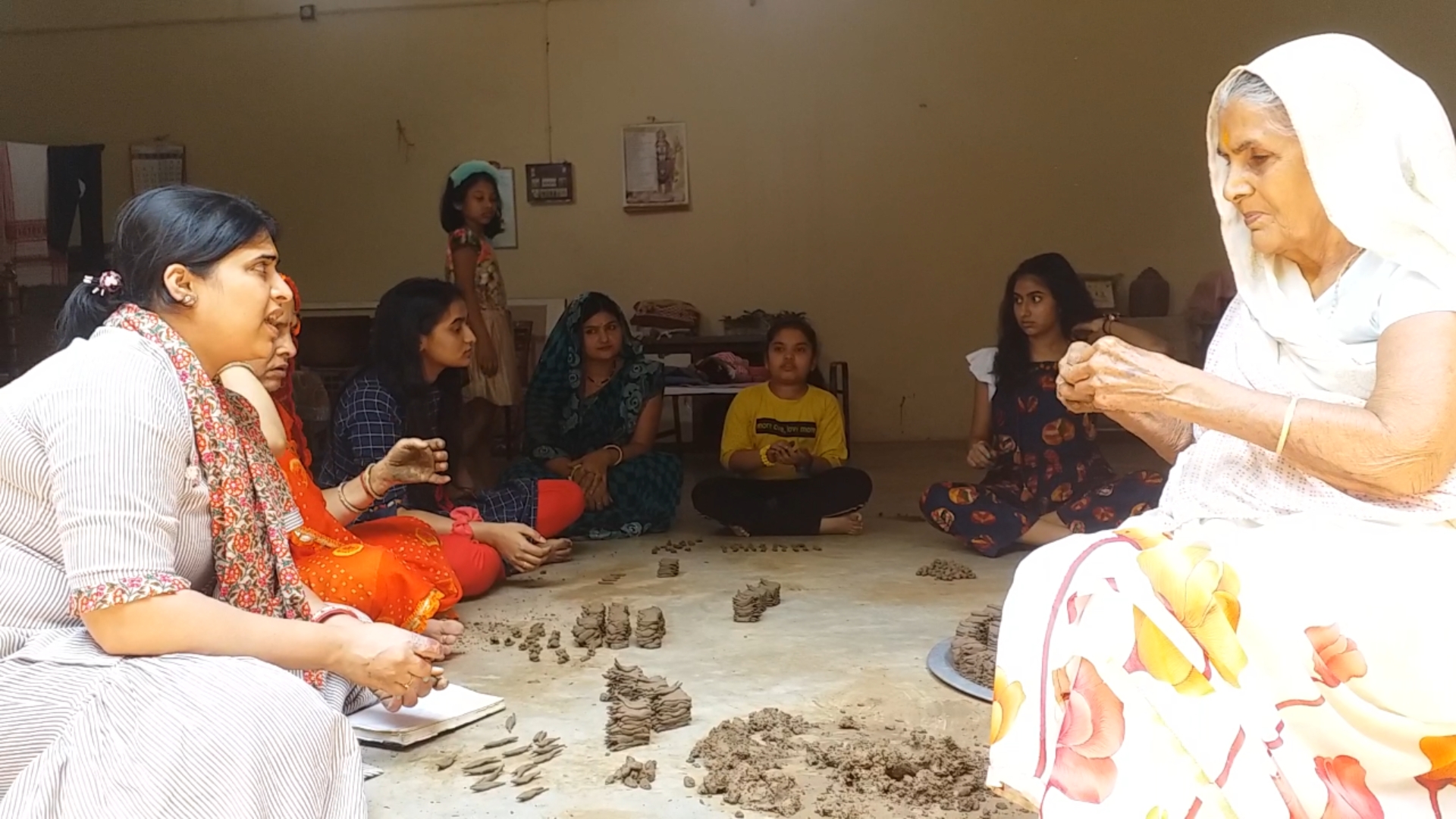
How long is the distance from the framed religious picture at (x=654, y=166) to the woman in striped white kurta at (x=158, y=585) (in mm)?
7047

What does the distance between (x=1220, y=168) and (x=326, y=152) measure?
27.2ft

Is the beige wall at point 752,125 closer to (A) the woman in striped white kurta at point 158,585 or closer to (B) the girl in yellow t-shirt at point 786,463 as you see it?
(B) the girl in yellow t-shirt at point 786,463

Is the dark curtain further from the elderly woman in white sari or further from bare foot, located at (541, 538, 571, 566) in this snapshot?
the elderly woman in white sari

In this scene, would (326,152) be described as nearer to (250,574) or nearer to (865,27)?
(865,27)

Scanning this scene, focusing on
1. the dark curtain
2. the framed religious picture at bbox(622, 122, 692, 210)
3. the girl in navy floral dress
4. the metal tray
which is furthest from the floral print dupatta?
the dark curtain

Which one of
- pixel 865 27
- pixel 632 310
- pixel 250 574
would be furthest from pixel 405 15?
pixel 250 574

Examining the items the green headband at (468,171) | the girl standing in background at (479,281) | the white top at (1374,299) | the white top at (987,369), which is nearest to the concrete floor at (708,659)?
the white top at (987,369)

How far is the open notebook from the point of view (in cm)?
272

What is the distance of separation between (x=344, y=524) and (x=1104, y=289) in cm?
668

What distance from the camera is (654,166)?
29.6 ft

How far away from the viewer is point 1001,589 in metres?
4.27

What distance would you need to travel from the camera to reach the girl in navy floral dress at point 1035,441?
473cm

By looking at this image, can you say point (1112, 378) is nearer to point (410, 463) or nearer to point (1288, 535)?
point (1288, 535)

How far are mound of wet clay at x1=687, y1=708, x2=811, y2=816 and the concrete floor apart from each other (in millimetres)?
40
